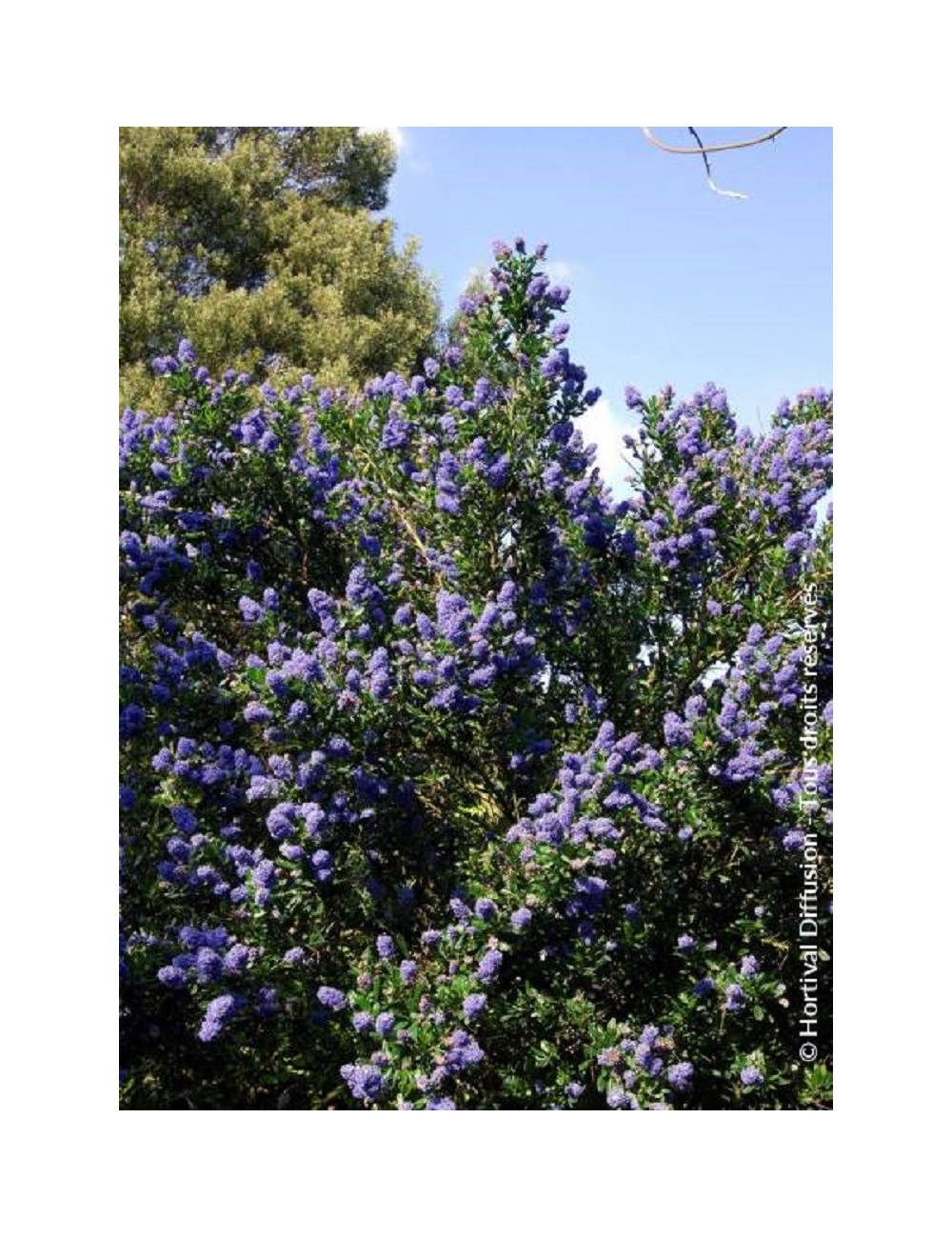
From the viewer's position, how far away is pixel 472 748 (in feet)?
13.8

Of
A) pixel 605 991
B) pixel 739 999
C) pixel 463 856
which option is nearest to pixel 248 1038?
pixel 463 856

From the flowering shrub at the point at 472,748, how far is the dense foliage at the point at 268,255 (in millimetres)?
4344

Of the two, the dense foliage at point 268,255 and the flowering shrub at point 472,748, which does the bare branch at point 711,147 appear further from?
the dense foliage at point 268,255

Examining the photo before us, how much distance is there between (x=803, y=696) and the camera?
13.1ft

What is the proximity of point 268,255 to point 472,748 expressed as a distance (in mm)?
6697

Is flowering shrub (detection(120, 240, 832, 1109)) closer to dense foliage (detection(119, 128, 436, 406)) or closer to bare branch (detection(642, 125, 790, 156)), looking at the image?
bare branch (detection(642, 125, 790, 156))

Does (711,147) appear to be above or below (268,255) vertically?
below

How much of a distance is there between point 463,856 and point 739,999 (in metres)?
1.00

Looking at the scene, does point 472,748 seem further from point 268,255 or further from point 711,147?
point 268,255

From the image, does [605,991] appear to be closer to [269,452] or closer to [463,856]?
[463,856]

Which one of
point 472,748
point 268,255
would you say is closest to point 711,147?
point 472,748

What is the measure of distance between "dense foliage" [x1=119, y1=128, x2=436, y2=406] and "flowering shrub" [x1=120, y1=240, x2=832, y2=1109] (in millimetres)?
4344

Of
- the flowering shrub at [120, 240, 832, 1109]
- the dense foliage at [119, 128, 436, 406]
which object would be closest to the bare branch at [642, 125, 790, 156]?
the flowering shrub at [120, 240, 832, 1109]

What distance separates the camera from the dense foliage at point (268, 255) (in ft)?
28.9
